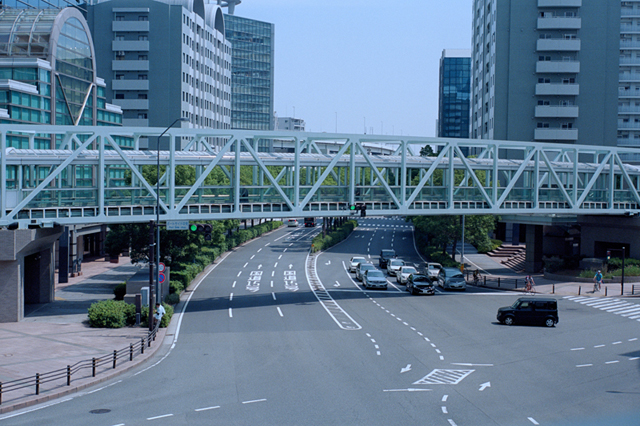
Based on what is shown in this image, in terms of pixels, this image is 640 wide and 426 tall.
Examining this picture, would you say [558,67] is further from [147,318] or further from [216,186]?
[147,318]

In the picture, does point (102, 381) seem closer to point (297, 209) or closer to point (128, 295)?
point (128, 295)

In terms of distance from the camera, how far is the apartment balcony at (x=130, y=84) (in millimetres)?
94188

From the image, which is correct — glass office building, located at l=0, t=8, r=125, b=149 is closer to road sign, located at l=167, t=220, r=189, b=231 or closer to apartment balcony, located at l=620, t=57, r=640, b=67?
road sign, located at l=167, t=220, r=189, b=231

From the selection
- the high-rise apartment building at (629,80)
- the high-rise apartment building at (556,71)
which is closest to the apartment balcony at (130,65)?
the high-rise apartment building at (556,71)

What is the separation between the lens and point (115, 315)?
30859 mm

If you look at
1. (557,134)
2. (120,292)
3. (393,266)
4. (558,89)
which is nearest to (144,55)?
(558,89)

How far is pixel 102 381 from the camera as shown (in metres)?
21.2

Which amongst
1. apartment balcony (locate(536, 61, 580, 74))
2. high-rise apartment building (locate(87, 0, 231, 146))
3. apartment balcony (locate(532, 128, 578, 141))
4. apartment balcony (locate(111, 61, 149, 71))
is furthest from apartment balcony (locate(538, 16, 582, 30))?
apartment balcony (locate(111, 61, 149, 71))

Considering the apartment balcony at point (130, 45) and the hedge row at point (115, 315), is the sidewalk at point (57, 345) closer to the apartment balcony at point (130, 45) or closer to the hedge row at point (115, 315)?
the hedge row at point (115, 315)

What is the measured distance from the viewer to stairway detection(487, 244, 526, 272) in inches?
2522

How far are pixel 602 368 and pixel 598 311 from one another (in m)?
15.3

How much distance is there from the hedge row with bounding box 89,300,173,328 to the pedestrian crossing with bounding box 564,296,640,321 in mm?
24121

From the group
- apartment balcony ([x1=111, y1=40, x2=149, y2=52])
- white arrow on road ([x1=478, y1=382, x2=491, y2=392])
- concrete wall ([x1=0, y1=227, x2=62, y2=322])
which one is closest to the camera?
white arrow on road ([x1=478, y1=382, x2=491, y2=392])

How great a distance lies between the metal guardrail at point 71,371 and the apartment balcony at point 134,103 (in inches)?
2905
